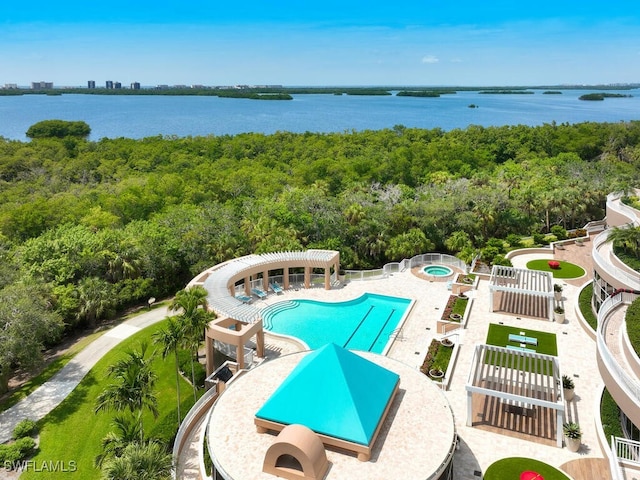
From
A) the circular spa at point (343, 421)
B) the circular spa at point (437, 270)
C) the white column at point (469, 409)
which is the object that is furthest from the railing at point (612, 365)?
the circular spa at point (437, 270)

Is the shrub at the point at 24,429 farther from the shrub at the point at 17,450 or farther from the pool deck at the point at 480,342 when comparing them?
the pool deck at the point at 480,342

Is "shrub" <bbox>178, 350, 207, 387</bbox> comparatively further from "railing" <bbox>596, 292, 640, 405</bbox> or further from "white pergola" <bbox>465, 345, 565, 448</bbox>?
"railing" <bbox>596, 292, 640, 405</bbox>

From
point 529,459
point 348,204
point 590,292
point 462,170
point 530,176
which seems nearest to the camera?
point 529,459

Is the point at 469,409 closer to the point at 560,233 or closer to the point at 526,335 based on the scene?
the point at 526,335

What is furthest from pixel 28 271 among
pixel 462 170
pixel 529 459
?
pixel 462 170

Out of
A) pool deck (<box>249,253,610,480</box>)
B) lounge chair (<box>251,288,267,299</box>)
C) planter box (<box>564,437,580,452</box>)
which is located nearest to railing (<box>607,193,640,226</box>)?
pool deck (<box>249,253,610,480</box>)

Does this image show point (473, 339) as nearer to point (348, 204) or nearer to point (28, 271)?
point (348, 204)
